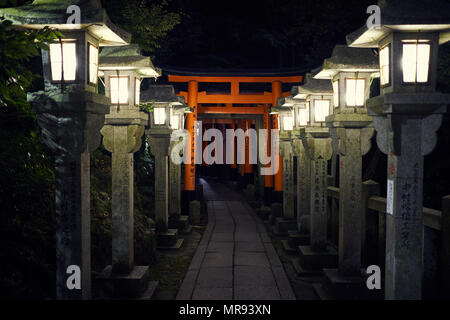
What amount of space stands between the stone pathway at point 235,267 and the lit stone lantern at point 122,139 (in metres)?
1.20

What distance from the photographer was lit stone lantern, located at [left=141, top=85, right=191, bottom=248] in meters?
11.2

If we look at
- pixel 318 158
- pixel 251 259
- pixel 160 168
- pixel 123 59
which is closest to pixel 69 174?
pixel 123 59

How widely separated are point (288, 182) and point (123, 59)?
8421 mm

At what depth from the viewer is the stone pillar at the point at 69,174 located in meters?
5.05

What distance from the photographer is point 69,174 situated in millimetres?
5137

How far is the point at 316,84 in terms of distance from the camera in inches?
351

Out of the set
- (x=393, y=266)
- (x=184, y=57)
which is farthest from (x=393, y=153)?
(x=184, y=57)

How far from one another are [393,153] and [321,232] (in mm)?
4666

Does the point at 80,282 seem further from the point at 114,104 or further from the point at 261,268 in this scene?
the point at 261,268

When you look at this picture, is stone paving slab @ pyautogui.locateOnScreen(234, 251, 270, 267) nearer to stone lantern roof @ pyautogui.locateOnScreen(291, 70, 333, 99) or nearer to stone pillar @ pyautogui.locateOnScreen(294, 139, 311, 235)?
stone pillar @ pyautogui.locateOnScreen(294, 139, 311, 235)

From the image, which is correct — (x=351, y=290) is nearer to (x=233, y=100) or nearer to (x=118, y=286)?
(x=118, y=286)

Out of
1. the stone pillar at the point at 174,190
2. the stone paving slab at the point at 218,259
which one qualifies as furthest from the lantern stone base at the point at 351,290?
the stone pillar at the point at 174,190

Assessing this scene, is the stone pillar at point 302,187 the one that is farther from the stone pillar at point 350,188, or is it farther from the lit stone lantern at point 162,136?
the stone pillar at point 350,188

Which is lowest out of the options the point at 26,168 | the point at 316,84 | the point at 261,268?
the point at 261,268
